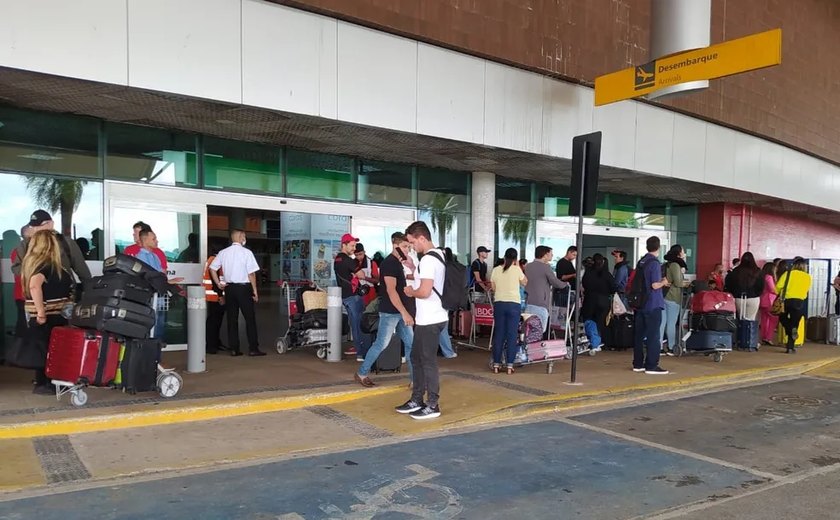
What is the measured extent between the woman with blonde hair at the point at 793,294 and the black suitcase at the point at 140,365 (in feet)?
39.5

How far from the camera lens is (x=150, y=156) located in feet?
33.3

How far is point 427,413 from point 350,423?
0.84 metres

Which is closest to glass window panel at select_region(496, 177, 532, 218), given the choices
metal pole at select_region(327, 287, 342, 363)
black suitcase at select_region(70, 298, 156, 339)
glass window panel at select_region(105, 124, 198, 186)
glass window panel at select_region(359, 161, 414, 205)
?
glass window panel at select_region(359, 161, 414, 205)

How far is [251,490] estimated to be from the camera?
15.7 feet

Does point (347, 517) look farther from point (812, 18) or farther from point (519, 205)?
point (812, 18)

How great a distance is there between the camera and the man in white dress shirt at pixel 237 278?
31.8 feet

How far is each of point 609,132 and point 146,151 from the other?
8.79 meters

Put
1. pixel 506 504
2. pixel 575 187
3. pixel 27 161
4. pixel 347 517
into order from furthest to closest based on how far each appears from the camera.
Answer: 1. pixel 27 161
2. pixel 575 187
3. pixel 506 504
4. pixel 347 517

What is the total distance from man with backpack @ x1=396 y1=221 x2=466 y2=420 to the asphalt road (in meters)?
0.62

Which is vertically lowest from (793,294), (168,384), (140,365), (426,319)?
(168,384)

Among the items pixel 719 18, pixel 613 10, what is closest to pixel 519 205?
pixel 613 10

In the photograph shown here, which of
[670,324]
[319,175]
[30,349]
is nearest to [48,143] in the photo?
[30,349]

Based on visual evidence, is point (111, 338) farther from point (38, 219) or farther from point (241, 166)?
point (241, 166)

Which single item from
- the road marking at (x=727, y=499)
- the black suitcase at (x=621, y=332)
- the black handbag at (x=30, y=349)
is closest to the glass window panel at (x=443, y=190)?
the black suitcase at (x=621, y=332)
